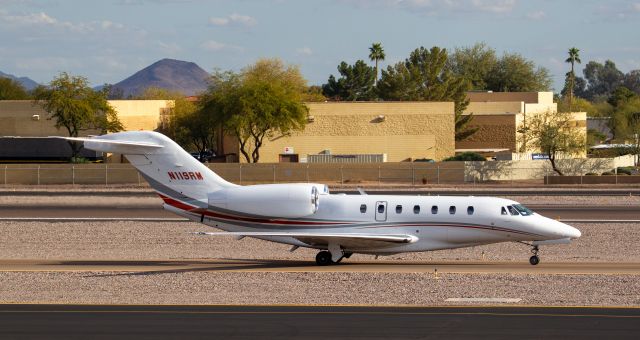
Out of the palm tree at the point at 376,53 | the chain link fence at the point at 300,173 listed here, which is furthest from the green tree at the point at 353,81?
the chain link fence at the point at 300,173

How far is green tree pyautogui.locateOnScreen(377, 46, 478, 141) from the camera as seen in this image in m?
118

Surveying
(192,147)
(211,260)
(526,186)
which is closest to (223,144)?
(192,147)

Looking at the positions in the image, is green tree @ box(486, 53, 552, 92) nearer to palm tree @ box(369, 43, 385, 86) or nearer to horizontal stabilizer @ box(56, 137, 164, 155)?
palm tree @ box(369, 43, 385, 86)

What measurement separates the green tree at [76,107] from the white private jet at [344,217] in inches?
2288

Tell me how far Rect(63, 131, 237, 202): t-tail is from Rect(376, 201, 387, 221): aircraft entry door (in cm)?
496

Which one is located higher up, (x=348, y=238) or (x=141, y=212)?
(x=348, y=238)

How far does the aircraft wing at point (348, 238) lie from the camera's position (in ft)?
103

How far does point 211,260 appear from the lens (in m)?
34.8

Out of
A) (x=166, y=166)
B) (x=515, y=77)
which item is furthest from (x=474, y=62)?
(x=166, y=166)

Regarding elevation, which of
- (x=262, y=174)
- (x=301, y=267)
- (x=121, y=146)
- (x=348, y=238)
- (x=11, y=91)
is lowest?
(x=301, y=267)

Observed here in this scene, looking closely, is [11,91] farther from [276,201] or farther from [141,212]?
[276,201]

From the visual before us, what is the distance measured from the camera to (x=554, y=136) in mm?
84750

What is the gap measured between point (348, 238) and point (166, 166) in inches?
258
